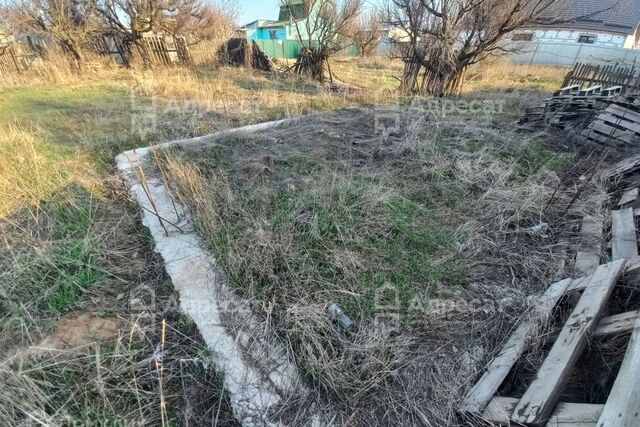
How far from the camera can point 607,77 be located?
28.8 feet

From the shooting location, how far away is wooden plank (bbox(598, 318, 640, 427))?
4.00 ft

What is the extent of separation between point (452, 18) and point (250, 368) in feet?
28.1

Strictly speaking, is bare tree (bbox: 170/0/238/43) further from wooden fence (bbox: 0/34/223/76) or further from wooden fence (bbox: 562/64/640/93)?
wooden fence (bbox: 562/64/640/93)

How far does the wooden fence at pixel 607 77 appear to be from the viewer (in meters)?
8.18

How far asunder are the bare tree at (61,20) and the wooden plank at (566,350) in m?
14.4

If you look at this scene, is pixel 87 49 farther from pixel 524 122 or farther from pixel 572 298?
pixel 572 298

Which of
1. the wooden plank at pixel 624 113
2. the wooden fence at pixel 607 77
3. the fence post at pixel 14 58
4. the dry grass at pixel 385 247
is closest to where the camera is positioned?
the dry grass at pixel 385 247

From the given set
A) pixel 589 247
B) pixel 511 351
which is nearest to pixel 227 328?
pixel 511 351

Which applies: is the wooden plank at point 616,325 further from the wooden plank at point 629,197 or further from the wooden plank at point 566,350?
the wooden plank at point 629,197

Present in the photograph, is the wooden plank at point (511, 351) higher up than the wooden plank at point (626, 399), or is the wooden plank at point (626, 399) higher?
the wooden plank at point (626, 399)

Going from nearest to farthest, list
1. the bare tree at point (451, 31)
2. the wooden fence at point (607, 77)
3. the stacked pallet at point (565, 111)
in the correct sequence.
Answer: the stacked pallet at point (565, 111) → the bare tree at point (451, 31) → the wooden fence at point (607, 77)

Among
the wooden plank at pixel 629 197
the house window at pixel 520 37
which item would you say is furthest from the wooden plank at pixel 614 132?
the house window at pixel 520 37

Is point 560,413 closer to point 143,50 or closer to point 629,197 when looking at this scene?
point 629,197

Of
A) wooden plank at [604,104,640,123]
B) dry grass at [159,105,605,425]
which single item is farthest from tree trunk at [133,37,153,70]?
wooden plank at [604,104,640,123]
